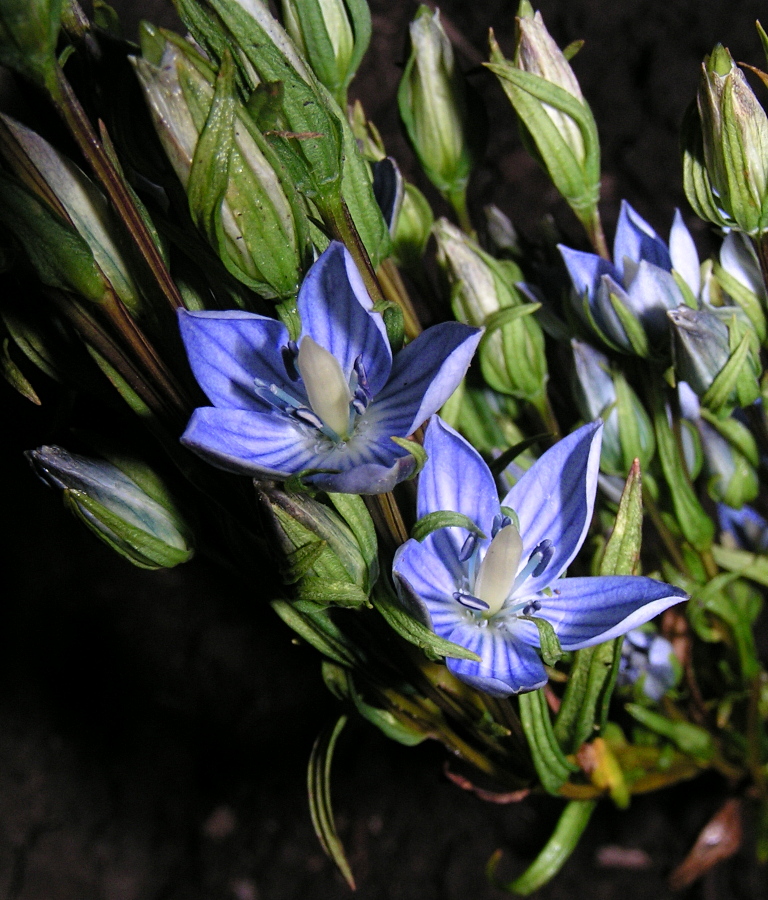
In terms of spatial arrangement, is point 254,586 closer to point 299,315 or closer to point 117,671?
point 299,315

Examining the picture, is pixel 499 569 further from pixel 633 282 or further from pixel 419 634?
pixel 633 282

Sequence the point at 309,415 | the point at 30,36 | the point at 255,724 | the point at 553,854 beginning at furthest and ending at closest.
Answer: the point at 255,724
the point at 553,854
the point at 309,415
the point at 30,36

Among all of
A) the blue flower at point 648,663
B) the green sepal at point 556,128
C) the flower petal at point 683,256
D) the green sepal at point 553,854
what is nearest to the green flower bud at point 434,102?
Result: the green sepal at point 556,128

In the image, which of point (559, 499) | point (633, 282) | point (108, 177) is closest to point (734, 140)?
point (633, 282)

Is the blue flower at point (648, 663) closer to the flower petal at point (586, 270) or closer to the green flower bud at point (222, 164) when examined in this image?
the flower petal at point (586, 270)

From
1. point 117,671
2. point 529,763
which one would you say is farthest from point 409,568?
point 117,671

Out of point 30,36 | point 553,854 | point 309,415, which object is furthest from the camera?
point 553,854

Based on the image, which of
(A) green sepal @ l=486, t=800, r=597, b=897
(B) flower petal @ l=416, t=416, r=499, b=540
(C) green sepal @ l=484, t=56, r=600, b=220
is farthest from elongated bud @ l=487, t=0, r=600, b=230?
(A) green sepal @ l=486, t=800, r=597, b=897

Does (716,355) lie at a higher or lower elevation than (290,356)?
lower

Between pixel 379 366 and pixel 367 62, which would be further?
pixel 367 62
